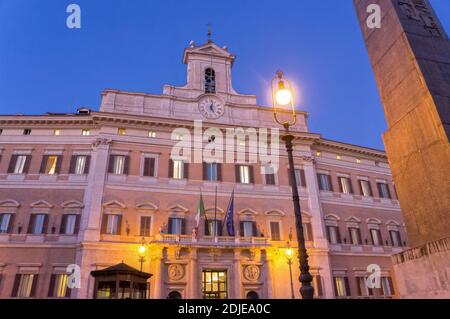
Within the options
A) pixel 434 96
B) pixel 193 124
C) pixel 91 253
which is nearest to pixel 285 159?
pixel 193 124

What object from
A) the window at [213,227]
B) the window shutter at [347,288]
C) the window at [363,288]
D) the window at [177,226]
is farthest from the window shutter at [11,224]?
the window at [363,288]

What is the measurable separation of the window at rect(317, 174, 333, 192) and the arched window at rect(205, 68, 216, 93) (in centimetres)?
1180

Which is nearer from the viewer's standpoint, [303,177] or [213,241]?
[213,241]

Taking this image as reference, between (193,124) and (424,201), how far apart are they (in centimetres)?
2142

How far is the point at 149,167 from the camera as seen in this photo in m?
24.4

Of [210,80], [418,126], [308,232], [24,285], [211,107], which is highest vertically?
[210,80]

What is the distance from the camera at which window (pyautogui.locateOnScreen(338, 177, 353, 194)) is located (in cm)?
2861

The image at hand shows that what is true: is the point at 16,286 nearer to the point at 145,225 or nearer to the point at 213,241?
the point at 145,225

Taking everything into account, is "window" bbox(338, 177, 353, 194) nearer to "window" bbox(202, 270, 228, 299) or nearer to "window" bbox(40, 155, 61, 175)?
"window" bbox(202, 270, 228, 299)

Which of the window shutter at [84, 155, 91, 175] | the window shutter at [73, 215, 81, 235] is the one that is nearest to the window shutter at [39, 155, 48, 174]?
the window shutter at [84, 155, 91, 175]

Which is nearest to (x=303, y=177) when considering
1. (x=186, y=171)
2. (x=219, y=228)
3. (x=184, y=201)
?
(x=219, y=228)

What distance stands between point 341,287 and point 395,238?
7.91m

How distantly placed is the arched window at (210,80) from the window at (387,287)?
67.9ft

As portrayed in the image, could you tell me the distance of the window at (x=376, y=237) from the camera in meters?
27.6
